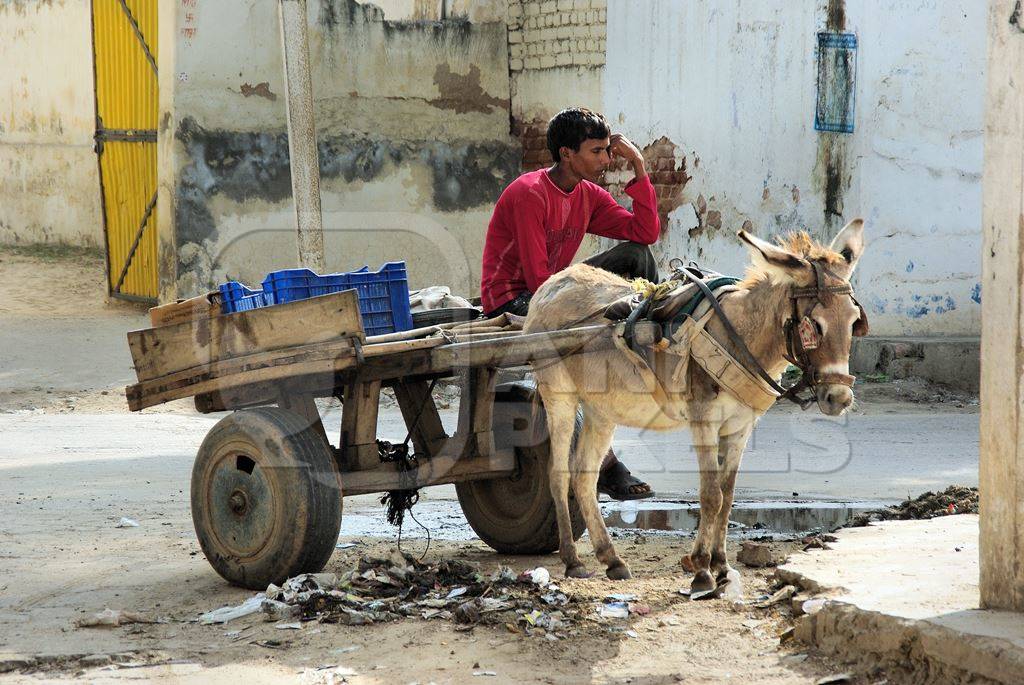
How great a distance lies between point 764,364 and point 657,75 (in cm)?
817

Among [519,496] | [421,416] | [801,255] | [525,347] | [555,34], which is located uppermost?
[555,34]

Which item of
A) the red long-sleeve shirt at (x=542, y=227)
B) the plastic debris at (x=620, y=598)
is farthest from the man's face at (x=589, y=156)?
the plastic debris at (x=620, y=598)

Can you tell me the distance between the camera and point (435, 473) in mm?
5914

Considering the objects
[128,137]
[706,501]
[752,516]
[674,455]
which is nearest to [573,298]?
[706,501]

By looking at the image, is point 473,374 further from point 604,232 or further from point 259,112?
point 259,112

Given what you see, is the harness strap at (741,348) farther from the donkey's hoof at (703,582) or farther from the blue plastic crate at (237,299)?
the blue plastic crate at (237,299)

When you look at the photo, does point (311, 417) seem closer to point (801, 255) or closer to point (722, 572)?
point (722, 572)

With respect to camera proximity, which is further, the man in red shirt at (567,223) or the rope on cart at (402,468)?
the man in red shirt at (567,223)

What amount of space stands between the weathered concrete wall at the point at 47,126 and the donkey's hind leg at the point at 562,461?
42.9 ft

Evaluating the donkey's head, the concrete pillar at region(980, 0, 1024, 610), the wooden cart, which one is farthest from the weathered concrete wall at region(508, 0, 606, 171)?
the concrete pillar at region(980, 0, 1024, 610)

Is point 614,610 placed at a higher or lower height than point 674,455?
higher

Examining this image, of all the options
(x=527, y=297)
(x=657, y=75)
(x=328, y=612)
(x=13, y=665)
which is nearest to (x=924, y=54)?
(x=657, y=75)

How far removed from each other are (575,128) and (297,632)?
2695mm

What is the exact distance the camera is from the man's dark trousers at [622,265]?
20.4 ft
